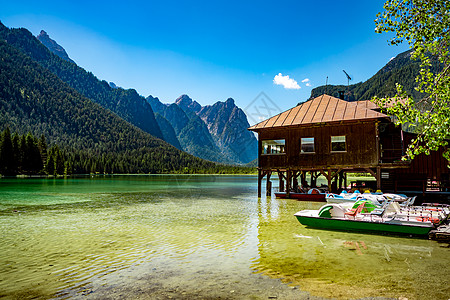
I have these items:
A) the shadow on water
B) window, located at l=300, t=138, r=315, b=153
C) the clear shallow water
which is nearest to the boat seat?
the shadow on water

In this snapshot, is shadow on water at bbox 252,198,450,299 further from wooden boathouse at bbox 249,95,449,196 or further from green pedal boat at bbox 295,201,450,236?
wooden boathouse at bbox 249,95,449,196

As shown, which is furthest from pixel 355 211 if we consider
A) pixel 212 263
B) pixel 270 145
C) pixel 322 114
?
pixel 270 145

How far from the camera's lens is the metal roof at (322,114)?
28.2 m

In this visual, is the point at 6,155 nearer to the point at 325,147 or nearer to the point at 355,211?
the point at 325,147

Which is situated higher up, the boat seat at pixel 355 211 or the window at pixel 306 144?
the window at pixel 306 144

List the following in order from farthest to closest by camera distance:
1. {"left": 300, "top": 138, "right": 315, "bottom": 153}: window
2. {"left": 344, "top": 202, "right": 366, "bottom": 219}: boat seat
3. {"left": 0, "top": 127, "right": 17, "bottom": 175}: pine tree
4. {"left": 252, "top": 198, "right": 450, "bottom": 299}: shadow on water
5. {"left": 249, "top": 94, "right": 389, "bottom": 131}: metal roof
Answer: {"left": 0, "top": 127, "right": 17, "bottom": 175}: pine tree → {"left": 300, "top": 138, "right": 315, "bottom": 153}: window → {"left": 249, "top": 94, "right": 389, "bottom": 131}: metal roof → {"left": 344, "top": 202, "right": 366, "bottom": 219}: boat seat → {"left": 252, "top": 198, "right": 450, "bottom": 299}: shadow on water

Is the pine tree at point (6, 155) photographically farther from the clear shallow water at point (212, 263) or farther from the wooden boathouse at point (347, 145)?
the clear shallow water at point (212, 263)

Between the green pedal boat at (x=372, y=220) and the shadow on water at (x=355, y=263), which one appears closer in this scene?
the shadow on water at (x=355, y=263)

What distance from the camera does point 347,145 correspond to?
2859 cm

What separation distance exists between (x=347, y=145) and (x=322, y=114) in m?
3.89

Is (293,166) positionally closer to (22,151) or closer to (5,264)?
(5,264)

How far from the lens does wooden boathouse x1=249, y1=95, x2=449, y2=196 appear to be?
90.7ft

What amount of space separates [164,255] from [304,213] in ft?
27.1

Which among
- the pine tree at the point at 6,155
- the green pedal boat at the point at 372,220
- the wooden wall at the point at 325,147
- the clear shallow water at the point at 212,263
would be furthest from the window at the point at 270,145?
the pine tree at the point at 6,155
